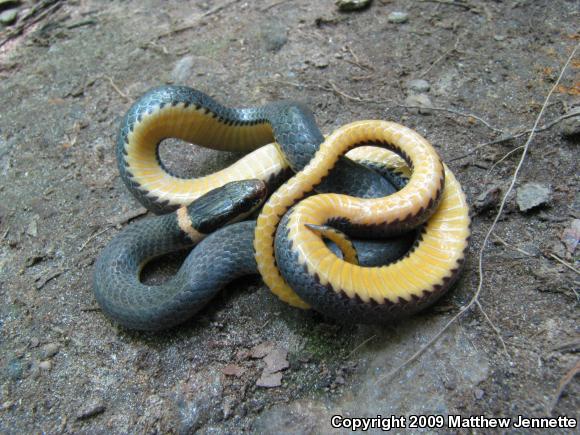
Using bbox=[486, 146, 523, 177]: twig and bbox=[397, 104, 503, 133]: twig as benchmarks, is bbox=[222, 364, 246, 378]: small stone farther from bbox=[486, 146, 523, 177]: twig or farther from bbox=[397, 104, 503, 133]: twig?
bbox=[397, 104, 503, 133]: twig

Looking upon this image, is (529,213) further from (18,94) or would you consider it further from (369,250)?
(18,94)

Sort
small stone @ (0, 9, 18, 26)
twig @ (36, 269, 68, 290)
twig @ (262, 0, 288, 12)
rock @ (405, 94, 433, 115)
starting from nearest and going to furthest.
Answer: twig @ (36, 269, 68, 290)
rock @ (405, 94, 433, 115)
twig @ (262, 0, 288, 12)
small stone @ (0, 9, 18, 26)

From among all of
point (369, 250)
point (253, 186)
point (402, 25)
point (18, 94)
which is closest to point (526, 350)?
point (369, 250)

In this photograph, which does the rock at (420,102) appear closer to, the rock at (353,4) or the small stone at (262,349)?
the rock at (353,4)

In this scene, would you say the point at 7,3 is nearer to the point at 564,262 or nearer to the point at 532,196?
the point at 532,196

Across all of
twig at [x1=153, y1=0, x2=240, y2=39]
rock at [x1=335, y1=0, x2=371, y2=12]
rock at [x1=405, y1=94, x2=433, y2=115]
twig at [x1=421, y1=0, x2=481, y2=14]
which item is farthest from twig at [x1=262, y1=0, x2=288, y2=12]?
rock at [x1=405, y1=94, x2=433, y2=115]
